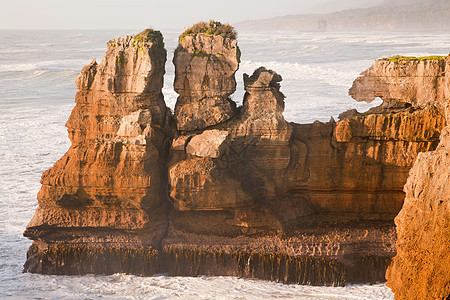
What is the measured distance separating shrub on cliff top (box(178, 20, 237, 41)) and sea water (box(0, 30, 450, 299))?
6154 millimetres

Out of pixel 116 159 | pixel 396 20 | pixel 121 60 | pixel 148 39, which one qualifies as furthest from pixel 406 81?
pixel 396 20

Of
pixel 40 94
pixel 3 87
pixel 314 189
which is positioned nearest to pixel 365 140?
pixel 314 189

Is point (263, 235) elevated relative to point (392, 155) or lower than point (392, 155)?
lower

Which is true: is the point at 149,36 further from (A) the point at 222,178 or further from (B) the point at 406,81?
(B) the point at 406,81

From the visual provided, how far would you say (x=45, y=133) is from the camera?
26.8 meters

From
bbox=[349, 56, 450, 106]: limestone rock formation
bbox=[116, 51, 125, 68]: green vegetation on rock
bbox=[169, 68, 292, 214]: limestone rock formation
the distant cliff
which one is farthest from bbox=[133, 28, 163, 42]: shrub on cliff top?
the distant cliff

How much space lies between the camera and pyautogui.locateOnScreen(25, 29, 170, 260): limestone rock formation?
12367 millimetres

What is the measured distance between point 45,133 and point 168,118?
50.3 ft

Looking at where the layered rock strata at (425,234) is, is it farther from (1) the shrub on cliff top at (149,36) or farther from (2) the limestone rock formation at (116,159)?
(1) the shrub on cliff top at (149,36)

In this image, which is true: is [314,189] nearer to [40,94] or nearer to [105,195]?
[105,195]

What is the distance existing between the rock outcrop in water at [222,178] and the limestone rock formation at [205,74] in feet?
0.09

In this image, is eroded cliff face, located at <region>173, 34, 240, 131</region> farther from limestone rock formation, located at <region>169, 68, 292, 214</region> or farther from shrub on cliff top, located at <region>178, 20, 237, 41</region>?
limestone rock formation, located at <region>169, 68, 292, 214</region>

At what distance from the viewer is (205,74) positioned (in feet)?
42.2

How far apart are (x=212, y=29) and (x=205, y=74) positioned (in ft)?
3.82
